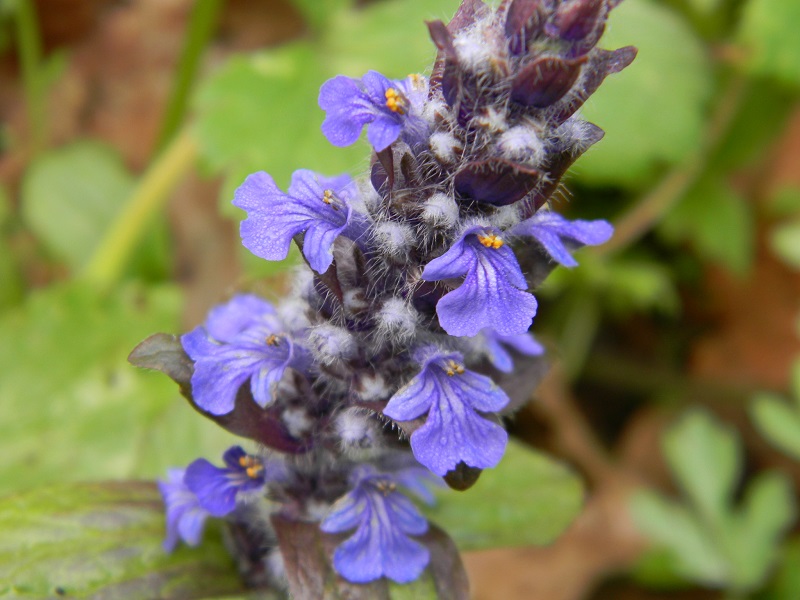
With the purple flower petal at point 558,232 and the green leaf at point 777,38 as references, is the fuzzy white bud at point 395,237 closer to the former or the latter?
the purple flower petal at point 558,232

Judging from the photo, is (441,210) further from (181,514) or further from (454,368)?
(181,514)

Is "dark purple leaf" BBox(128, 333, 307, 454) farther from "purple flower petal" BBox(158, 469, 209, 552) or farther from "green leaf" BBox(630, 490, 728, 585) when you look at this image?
"green leaf" BBox(630, 490, 728, 585)

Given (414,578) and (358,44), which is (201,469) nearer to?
(414,578)

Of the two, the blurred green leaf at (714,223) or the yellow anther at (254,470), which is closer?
the yellow anther at (254,470)

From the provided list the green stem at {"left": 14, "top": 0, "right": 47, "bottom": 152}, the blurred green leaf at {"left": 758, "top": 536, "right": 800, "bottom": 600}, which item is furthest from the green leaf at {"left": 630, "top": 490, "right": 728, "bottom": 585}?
the green stem at {"left": 14, "top": 0, "right": 47, "bottom": 152}

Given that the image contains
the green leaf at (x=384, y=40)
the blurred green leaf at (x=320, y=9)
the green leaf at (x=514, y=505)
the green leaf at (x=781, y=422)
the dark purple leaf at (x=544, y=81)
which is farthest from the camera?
the blurred green leaf at (x=320, y=9)

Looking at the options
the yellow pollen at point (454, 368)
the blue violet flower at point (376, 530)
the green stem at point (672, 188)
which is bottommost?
the green stem at point (672, 188)

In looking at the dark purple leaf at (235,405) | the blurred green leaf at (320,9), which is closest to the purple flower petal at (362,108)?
the dark purple leaf at (235,405)
